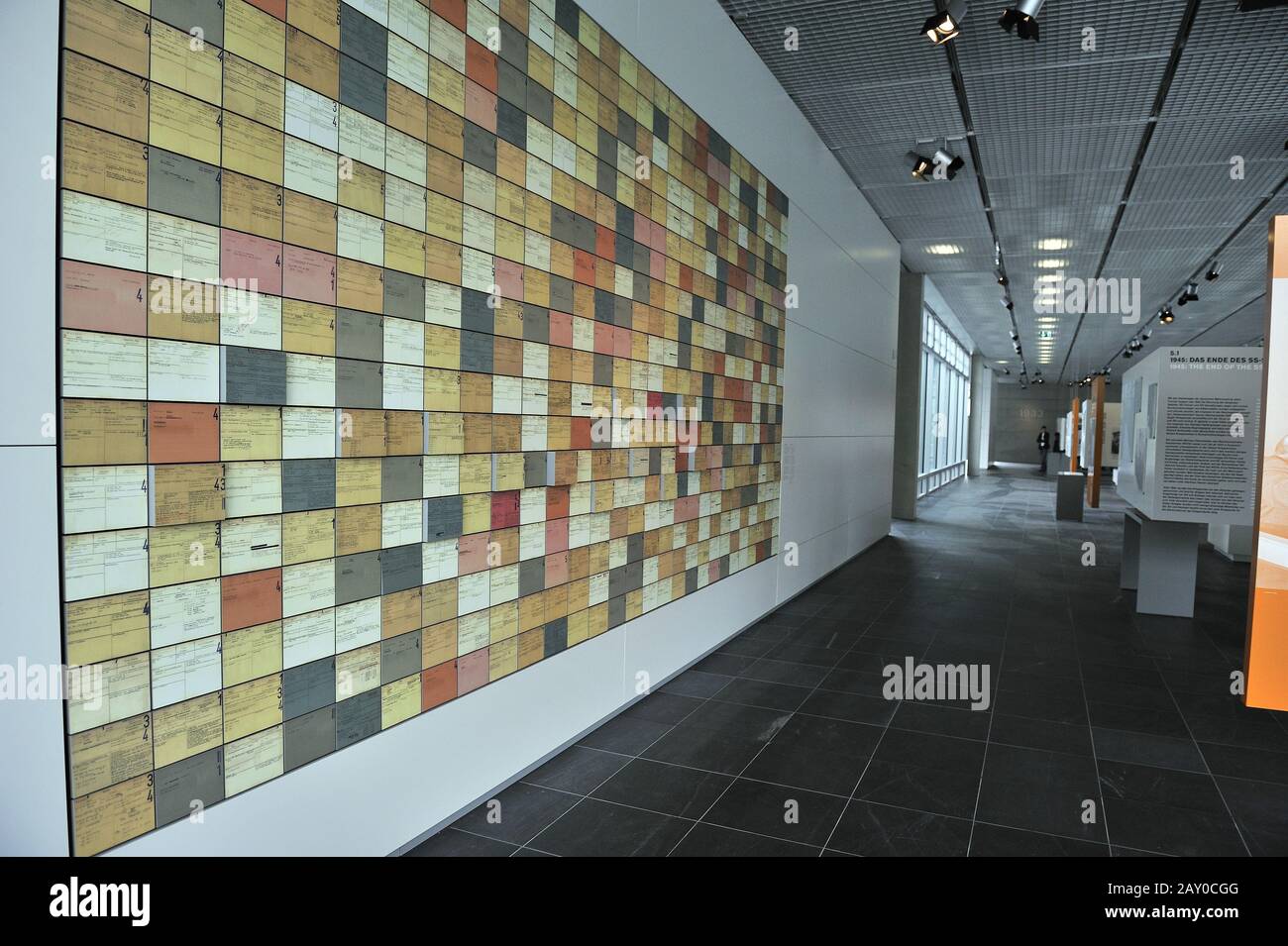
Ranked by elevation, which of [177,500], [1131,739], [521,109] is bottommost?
[1131,739]

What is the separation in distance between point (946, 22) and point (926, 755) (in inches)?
149

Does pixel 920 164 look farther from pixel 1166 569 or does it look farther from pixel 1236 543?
pixel 1236 543

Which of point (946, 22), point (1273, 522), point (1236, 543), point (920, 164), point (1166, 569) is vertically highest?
point (920, 164)

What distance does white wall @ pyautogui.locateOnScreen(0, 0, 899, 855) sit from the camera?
95.0 inches

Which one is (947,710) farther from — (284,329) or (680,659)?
(284,329)

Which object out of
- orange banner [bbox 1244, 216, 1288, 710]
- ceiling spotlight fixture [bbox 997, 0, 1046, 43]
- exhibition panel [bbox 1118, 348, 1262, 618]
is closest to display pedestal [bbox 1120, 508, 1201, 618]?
exhibition panel [bbox 1118, 348, 1262, 618]

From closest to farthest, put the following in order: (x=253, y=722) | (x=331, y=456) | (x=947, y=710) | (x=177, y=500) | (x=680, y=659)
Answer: (x=177, y=500) < (x=253, y=722) < (x=331, y=456) < (x=947, y=710) < (x=680, y=659)

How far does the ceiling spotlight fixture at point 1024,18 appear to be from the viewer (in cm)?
438

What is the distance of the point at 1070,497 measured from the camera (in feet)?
45.7

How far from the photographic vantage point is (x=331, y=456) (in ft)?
7.98

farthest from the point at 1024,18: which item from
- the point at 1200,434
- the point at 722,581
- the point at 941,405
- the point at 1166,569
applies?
the point at 941,405
